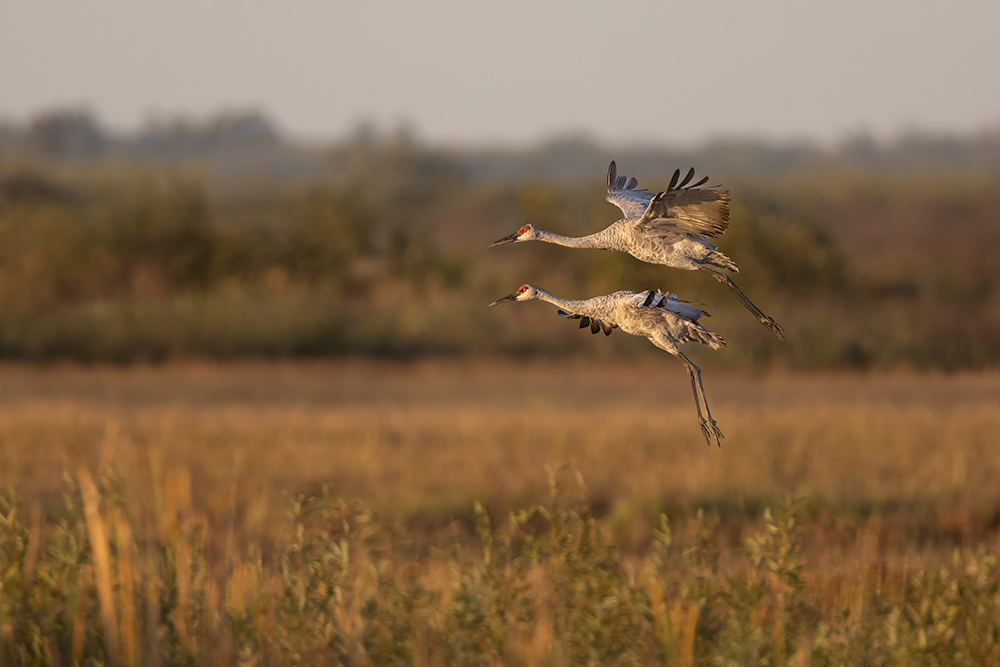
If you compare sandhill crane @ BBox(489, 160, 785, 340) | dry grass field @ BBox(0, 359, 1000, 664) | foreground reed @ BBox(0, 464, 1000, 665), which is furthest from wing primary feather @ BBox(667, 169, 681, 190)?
foreground reed @ BBox(0, 464, 1000, 665)

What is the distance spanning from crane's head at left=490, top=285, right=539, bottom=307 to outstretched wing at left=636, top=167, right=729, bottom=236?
15 cm

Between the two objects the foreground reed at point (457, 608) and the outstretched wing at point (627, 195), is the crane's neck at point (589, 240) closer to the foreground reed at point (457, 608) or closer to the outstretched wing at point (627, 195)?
the outstretched wing at point (627, 195)

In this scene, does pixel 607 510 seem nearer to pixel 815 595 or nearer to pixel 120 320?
pixel 815 595

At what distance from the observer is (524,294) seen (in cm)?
128

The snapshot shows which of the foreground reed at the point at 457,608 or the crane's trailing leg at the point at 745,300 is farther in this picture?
the foreground reed at the point at 457,608

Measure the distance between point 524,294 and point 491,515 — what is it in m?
13.9

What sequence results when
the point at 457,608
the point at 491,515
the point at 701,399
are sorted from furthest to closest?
1. the point at 491,515
2. the point at 457,608
3. the point at 701,399

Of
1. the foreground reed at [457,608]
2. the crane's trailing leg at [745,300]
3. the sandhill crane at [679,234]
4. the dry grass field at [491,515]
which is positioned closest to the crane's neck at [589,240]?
the sandhill crane at [679,234]

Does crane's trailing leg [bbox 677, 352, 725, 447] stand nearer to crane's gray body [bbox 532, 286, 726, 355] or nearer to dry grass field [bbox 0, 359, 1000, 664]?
crane's gray body [bbox 532, 286, 726, 355]

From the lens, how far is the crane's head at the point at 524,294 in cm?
126

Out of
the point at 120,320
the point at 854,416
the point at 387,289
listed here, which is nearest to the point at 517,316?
the point at 387,289

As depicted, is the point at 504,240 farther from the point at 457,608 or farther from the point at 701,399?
the point at 457,608

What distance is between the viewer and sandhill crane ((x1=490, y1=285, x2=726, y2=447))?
3.94 feet

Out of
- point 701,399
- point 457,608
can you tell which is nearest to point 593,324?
point 701,399
